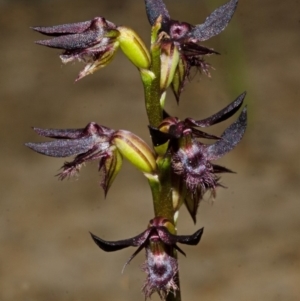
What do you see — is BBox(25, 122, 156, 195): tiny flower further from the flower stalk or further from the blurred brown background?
the blurred brown background

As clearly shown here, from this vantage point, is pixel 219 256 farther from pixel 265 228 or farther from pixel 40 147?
pixel 40 147

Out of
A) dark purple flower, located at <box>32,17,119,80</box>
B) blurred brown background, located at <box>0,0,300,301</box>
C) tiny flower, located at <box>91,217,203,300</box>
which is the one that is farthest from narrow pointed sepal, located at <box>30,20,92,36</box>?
blurred brown background, located at <box>0,0,300,301</box>

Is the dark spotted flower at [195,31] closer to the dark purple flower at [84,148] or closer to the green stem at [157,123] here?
the green stem at [157,123]

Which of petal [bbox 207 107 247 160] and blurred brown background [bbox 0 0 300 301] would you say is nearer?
petal [bbox 207 107 247 160]

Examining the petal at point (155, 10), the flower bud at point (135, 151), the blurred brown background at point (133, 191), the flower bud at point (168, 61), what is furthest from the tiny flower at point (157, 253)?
the blurred brown background at point (133, 191)

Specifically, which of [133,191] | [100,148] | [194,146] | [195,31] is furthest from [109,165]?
[133,191]

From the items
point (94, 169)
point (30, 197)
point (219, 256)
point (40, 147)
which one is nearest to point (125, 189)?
point (94, 169)

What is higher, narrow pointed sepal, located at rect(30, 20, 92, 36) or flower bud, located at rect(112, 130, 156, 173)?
narrow pointed sepal, located at rect(30, 20, 92, 36)
